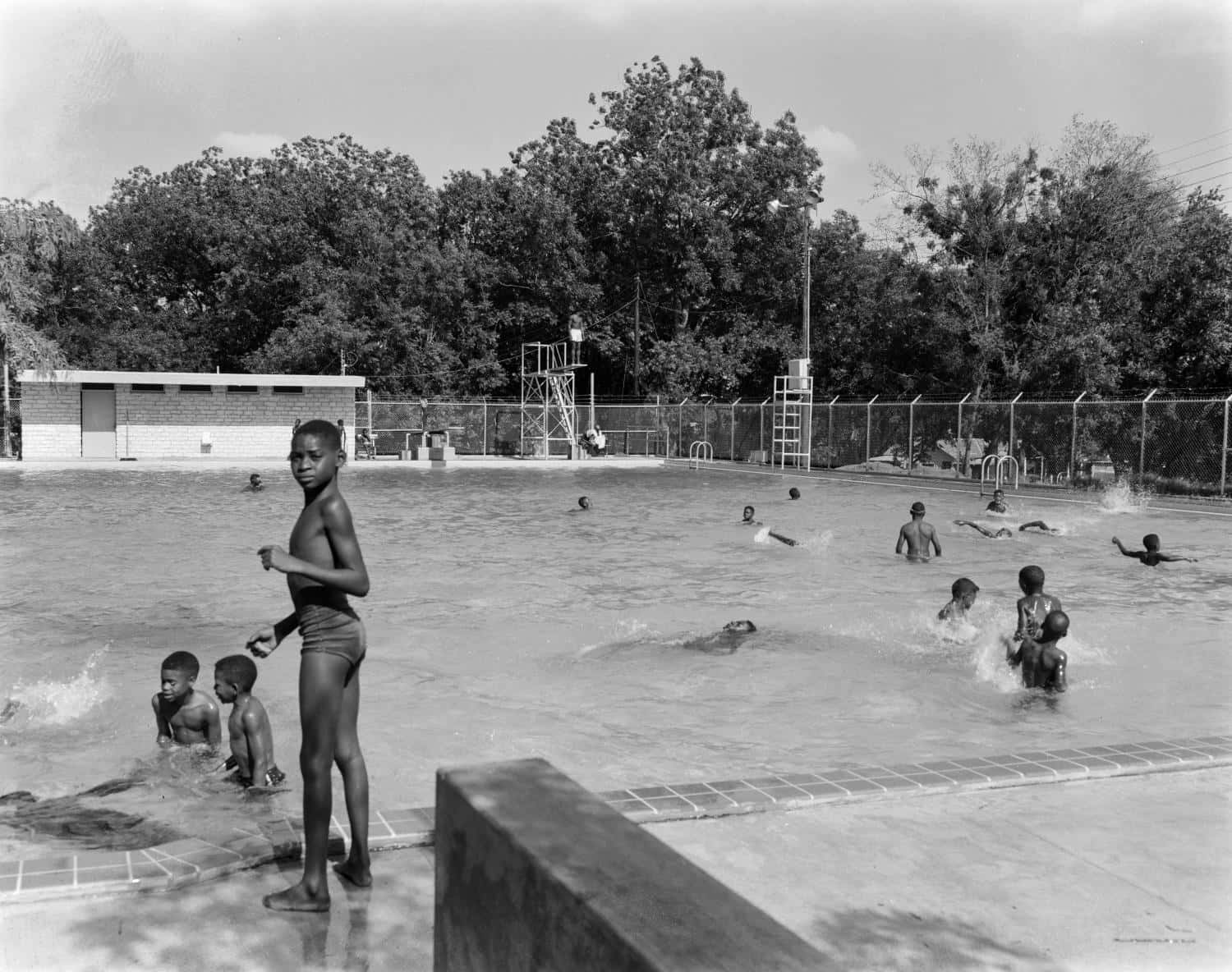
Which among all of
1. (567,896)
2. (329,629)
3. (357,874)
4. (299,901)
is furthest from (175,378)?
(567,896)

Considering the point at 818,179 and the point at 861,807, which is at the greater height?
the point at 818,179

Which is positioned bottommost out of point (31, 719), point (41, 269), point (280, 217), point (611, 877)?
point (31, 719)

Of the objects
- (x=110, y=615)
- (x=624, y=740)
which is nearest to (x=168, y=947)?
(x=624, y=740)

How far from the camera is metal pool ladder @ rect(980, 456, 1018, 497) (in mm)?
27481

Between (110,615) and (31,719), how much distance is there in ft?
13.5

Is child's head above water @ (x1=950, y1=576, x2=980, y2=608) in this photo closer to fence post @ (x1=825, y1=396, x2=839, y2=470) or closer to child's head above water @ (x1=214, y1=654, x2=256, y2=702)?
child's head above water @ (x1=214, y1=654, x2=256, y2=702)

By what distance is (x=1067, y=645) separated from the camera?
10227mm

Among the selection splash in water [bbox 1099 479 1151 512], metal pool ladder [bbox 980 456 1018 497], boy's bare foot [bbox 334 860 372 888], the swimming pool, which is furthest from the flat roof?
boy's bare foot [bbox 334 860 372 888]

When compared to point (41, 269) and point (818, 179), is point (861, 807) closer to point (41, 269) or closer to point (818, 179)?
point (41, 269)

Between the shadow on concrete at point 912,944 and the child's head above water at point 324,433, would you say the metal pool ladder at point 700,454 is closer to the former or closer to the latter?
the child's head above water at point 324,433

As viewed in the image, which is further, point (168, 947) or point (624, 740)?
point (624, 740)

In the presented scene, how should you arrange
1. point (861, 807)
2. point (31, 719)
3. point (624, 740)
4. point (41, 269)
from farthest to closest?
1. point (41, 269)
2. point (31, 719)
3. point (624, 740)
4. point (861, 807)

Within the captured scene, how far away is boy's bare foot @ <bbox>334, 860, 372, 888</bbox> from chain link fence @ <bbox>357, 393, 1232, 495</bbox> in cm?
2282

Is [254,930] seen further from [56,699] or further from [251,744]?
[56,699]
